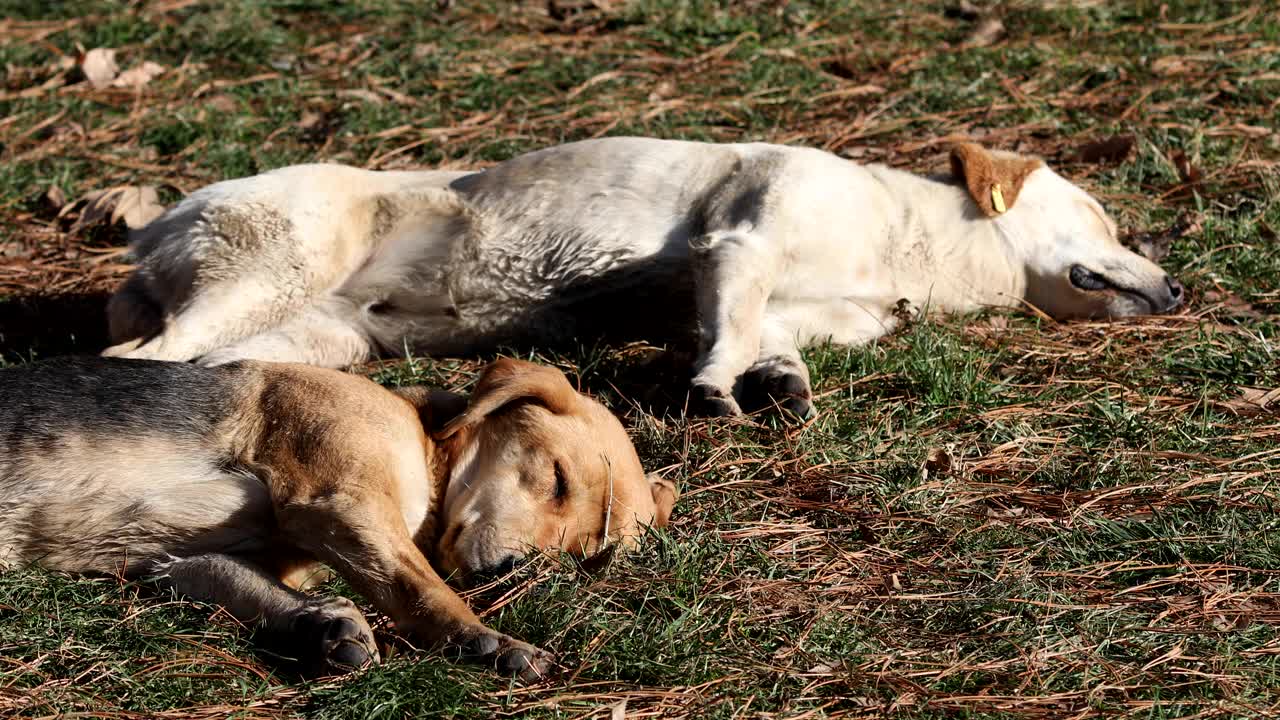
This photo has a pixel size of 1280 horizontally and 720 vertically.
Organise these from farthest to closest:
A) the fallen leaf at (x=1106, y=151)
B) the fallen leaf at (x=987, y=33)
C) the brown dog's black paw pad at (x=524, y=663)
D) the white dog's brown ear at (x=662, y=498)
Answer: the fallen leaf at (x=987, y=33)
the fallen leaf at (x=1106, y=151)
the white dog's brown ear at (x=662, y=498)
the brown dog's black paw pad at (x=524, y=663)

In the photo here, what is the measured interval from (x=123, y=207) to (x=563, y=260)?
264 cm

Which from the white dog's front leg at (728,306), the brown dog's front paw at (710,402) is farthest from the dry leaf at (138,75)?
the brown dog's front paw at (710,402)

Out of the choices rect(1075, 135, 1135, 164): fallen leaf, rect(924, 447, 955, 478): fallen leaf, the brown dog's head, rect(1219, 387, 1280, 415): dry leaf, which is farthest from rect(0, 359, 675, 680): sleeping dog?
rect(1075, 135, 1135, 164): fallen leaf

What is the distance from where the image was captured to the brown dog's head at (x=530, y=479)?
151 inches

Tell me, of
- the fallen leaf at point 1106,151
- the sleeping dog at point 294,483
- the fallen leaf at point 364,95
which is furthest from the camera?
the fallen leaf at point 364,95

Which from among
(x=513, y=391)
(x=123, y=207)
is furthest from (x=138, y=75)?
(x=513, y=391)

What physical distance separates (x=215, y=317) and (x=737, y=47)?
4.50 metres

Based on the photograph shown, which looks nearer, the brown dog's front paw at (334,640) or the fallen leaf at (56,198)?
the brown dog's front paw at (334,640)

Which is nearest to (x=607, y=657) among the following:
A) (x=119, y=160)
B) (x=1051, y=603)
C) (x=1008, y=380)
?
(x=1051, y=603)

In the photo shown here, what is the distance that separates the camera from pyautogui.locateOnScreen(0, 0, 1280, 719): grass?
3.29 meters

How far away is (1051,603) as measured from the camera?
3.65 meters

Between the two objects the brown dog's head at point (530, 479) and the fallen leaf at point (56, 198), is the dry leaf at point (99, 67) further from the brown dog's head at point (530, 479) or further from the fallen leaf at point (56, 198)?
the brown dog's head at point (530, 479)

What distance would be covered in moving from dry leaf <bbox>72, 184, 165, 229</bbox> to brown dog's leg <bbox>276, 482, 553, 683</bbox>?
381cm

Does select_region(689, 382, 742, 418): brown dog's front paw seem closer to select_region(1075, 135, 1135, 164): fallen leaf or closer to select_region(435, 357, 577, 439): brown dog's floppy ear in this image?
select_region(435, 357, 577, 439): brown dog's floppy ear
